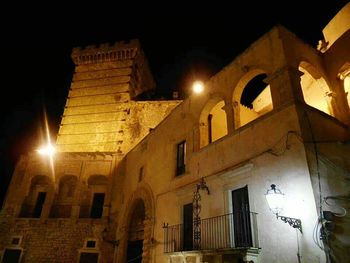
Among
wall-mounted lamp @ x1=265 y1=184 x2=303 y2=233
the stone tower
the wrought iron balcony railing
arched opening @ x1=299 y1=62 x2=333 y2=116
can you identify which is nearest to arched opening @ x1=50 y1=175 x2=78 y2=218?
the stone tower

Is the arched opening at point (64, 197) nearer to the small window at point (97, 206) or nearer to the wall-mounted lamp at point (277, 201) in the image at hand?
the small window at point (97, 206)

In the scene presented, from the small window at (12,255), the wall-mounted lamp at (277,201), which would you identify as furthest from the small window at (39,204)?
the wall-mounted lamp at (277,201)

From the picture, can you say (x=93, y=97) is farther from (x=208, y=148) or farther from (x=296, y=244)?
(x=296, y=244)

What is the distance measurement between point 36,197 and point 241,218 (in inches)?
631

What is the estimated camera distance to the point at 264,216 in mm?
7707

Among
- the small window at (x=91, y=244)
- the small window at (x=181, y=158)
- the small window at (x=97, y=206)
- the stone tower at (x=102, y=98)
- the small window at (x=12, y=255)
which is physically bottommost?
the small window at (x=12, y=255)

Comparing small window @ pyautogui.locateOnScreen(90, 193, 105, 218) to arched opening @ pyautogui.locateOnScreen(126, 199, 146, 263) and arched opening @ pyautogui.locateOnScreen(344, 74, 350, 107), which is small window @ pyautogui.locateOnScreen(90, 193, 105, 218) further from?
arched opening @ pyautogui.locateOnScreen(344, 74, 350, 107)

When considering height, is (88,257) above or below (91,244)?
below

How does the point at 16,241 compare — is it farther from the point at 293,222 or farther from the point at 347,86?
the point at 347,86

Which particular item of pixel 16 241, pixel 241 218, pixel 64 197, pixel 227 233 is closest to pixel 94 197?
pixel 64 197

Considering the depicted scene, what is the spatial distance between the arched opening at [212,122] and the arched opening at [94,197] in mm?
9097

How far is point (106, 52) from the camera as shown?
2745 centimetres

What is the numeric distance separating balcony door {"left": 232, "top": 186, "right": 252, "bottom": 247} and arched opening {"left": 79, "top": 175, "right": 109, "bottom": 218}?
11019 mm

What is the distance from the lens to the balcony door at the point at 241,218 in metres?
8.32
